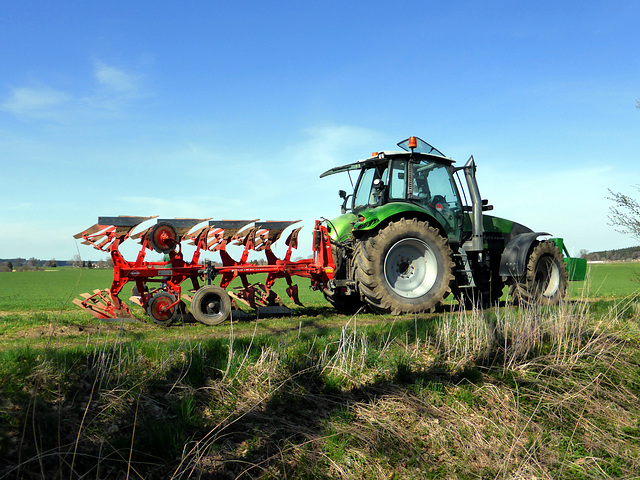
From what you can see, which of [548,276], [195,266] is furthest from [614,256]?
[195,266]

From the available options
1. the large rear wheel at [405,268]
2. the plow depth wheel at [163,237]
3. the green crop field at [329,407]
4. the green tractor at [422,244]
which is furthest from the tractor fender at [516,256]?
the plow depth wheel at [163,237]

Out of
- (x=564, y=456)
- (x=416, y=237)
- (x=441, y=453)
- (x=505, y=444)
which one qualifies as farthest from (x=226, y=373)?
(x=416, y=237)

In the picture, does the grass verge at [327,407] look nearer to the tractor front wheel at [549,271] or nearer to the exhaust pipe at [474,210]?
the exhaust pipe at [474,210]

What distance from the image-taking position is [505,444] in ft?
12.8

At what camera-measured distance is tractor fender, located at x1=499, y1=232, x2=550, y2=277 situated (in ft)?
28.6

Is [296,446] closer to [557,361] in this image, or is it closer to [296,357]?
[296,357]

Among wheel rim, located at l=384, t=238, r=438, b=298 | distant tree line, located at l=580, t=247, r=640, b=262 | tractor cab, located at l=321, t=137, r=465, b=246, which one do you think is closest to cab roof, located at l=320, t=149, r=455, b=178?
tractor cab, located at l=321, t=137, r=465, b=246

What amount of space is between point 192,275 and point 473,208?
4.87 meters

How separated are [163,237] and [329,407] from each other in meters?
4.34

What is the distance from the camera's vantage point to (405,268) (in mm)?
8023

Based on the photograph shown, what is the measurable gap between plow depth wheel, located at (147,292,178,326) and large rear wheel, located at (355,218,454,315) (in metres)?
2.76

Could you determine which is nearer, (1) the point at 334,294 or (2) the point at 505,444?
(2) the point at 505,444

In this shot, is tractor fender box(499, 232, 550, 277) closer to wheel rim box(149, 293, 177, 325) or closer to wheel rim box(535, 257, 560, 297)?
wheel rim box(535, 257, 560, 297)

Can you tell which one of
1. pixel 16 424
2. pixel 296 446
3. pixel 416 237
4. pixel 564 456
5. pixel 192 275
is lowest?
pixel 564 456
